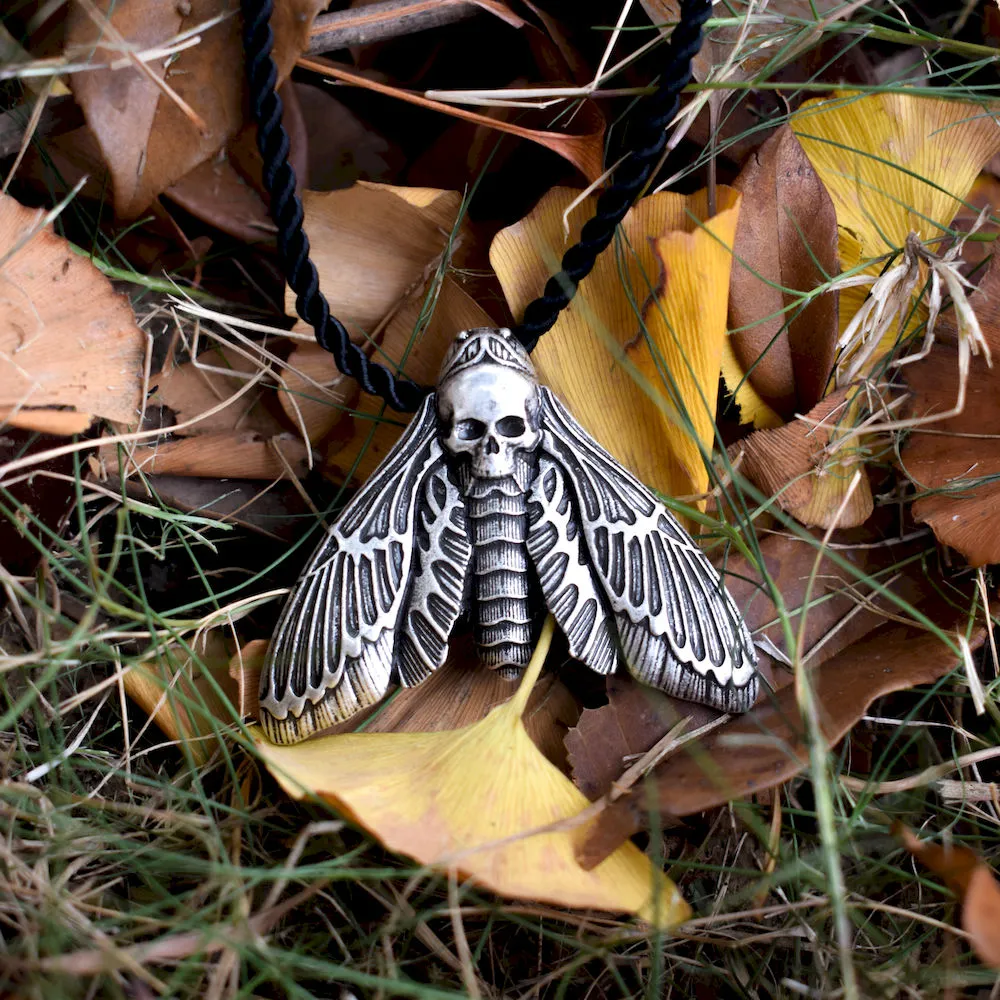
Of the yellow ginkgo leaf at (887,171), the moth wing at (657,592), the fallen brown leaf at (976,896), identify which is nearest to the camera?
the fallen brown leaf at (976,896)

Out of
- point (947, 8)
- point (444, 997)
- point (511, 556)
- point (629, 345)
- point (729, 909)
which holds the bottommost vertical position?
point (729, 909)

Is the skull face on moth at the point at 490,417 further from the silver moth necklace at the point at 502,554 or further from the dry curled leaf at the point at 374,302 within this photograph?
the dry curled leaf at the point at 374,302

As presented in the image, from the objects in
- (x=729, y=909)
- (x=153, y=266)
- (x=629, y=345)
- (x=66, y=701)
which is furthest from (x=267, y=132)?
(x=729, y=909)

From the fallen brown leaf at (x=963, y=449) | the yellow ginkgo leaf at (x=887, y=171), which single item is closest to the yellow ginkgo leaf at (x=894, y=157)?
the yellow ginkgo leaf at (x=887, y=171)

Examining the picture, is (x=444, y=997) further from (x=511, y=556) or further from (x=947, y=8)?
(x=947, y=8)

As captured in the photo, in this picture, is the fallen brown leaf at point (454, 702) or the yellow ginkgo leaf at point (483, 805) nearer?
the yellow ginkgo leaf at point (483, 805)

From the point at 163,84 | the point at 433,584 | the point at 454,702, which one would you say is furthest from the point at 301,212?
the point at 454,702
